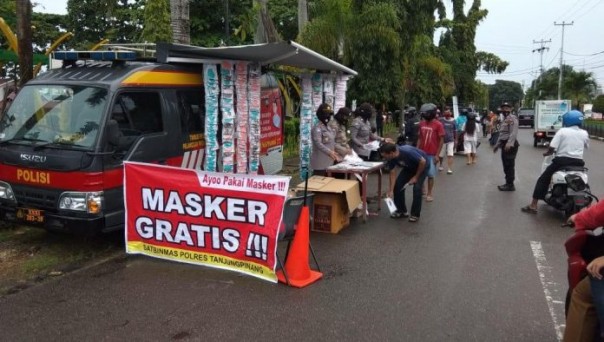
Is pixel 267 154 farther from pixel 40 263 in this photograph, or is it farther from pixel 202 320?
pixel 202 320

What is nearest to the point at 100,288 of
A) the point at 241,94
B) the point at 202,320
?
the point at 202,320

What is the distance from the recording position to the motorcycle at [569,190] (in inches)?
320

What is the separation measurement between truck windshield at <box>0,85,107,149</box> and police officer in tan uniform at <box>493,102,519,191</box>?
796cm

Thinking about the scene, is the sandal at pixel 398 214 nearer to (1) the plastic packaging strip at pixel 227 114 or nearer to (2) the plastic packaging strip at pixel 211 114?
(1) the plastic packaging strip at pixel 227 114

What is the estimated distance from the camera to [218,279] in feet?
17.8

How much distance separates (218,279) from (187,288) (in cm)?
37

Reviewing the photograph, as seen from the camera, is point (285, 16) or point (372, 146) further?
point (285, 16)

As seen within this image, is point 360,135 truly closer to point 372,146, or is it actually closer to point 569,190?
point 372,146

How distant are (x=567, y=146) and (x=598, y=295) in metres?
5.79

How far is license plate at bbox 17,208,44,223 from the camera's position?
5.79m

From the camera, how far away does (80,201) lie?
567 centimetres

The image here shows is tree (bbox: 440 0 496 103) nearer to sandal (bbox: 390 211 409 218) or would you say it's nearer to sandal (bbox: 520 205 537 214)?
sandal (bbox: 520 205 537 214)

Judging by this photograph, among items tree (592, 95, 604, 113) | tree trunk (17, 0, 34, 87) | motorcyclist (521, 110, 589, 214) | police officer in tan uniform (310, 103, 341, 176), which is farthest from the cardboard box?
tree (592, 95, 604, 113)

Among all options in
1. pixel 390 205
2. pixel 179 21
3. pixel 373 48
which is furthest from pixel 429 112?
pixel 373 48
